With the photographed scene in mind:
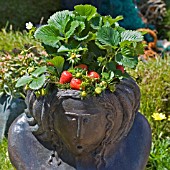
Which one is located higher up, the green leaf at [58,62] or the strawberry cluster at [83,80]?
the green leaf at [58,62]

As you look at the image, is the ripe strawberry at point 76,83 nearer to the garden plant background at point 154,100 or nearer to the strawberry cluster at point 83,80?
the strawberry cluster at point 83,80

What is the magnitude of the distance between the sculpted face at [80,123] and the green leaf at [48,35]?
242 mm

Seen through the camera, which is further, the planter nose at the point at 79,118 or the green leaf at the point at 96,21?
the green leaf at the point at 96,21

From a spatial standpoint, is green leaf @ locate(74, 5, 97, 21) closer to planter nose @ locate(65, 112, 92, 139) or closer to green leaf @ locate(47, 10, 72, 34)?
green leaf @ locate(47, 10, 72, 34)

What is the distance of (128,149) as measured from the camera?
2.46 m

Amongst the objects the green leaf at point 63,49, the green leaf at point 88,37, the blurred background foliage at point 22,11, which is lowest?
the blurred background foliage at point 22,11

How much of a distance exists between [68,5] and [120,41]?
162 inches

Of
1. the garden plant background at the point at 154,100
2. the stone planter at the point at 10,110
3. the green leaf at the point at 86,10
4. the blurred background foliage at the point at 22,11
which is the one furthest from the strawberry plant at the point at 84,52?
the blurred background foliage at the point at 22,11

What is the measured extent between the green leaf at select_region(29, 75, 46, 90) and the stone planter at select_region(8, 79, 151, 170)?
7 cm

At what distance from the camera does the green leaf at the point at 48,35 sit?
228cm

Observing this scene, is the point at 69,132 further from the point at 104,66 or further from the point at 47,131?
the point at 104,66

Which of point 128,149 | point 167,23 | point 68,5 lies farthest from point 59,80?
point 167,23

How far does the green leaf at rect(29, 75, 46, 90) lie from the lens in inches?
87.0

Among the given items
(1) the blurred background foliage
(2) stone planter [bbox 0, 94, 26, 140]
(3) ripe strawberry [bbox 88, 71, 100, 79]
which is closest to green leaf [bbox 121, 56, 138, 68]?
(3) ripe strawberry [bbox 88, 71, 100, 79]
